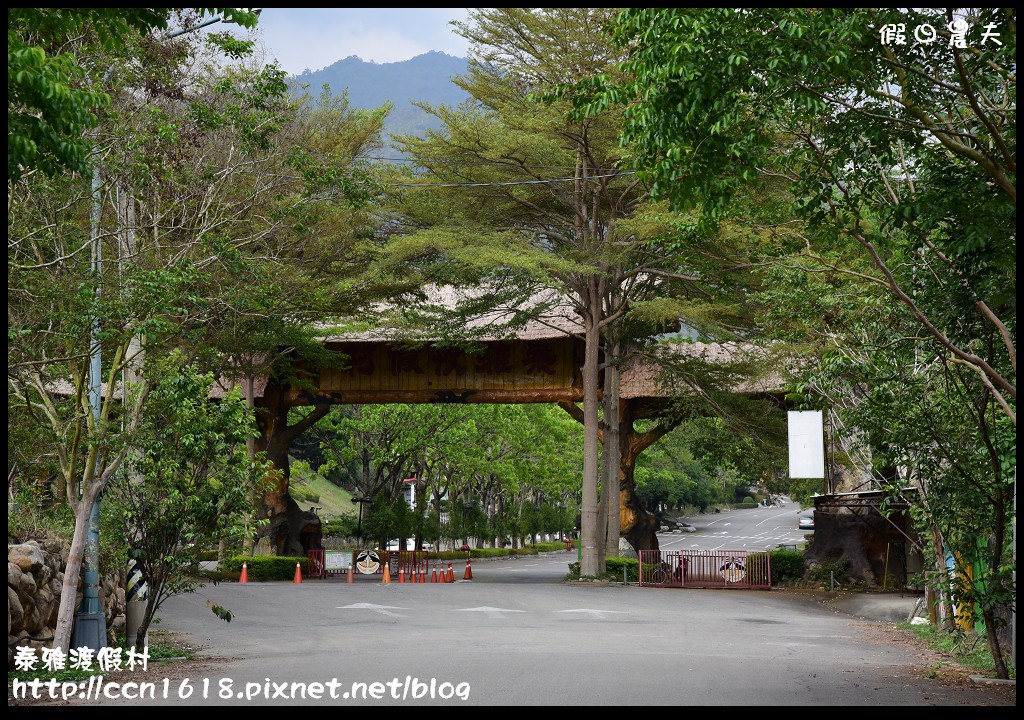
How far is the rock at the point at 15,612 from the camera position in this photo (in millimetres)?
11609

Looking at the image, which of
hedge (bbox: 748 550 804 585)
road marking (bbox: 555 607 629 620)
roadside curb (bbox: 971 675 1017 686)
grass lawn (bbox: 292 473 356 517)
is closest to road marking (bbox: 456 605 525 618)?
road marking (bbox: 555 607 629 620)

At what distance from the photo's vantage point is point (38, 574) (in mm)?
12578

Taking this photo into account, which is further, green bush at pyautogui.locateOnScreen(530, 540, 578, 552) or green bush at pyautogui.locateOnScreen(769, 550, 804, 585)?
green bush at pyautogui.locateOnScreen(530, 540, 578, 552)

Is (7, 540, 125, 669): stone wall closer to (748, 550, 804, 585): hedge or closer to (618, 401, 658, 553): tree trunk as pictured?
(618, 401, 658, 553): tree trunk

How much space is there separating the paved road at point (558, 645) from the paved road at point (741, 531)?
33193 mm

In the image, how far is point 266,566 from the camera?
29.4 metres

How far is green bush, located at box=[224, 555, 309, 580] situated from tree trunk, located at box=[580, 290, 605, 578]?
27.1 feet

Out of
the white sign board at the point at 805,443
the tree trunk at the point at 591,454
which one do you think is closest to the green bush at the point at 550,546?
the tree trunk at the point at 591,454

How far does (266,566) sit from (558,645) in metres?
16.5

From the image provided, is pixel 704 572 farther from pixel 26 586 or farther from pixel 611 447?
pixel 26 586

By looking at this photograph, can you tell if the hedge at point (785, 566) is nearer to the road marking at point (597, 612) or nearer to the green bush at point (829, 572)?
the green bush at point (829, 572)

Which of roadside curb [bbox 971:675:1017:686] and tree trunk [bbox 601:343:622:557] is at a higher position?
tree trunk [bbox 601:343:622:557]

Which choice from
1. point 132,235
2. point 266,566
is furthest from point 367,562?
point 132,235

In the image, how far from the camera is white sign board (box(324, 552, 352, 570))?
31.6m
